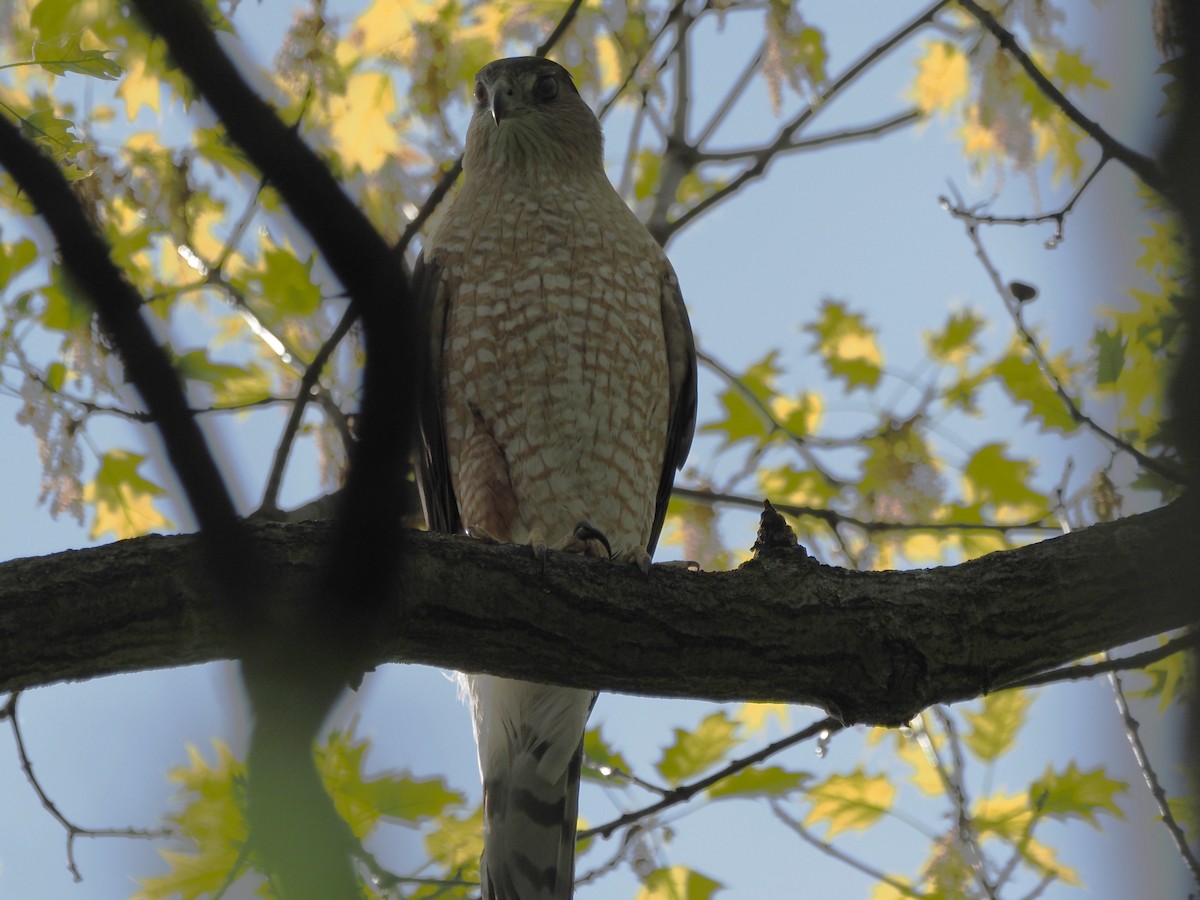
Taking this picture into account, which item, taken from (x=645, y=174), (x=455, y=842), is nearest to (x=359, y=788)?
(x=455, y=842)

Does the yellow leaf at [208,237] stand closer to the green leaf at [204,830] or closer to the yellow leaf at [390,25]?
the yellow leaf at [390,25]

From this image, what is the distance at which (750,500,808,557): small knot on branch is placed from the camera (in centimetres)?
277

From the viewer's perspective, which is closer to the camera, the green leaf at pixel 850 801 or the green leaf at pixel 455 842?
the green leaf at pixel 455 842

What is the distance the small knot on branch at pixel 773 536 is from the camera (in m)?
2.77

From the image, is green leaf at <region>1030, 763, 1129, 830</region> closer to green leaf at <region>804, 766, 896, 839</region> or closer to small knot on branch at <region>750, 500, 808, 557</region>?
green leaf at <region>804, 766, 896, 839</region>

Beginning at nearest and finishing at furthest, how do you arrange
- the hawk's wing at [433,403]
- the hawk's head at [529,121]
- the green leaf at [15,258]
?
the hawk's wing at [433,403]
the green leaf at [15,258]
the hawk's head at [529,121]

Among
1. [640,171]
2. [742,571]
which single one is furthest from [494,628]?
[640,171]

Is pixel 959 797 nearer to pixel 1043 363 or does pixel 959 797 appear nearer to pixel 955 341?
pixel 1043 363

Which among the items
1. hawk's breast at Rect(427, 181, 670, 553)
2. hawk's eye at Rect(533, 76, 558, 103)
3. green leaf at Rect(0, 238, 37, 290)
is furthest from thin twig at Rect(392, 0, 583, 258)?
green leaf at Rect(0, 238, 37, 290)

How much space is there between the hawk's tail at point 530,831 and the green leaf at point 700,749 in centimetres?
66

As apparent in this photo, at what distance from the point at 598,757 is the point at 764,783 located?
25.3 inches

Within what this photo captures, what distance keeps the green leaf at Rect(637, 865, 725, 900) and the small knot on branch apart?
2281mm

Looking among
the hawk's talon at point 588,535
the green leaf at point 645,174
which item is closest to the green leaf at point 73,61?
the hawk's talon at point 588,535

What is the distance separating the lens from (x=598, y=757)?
451cm
